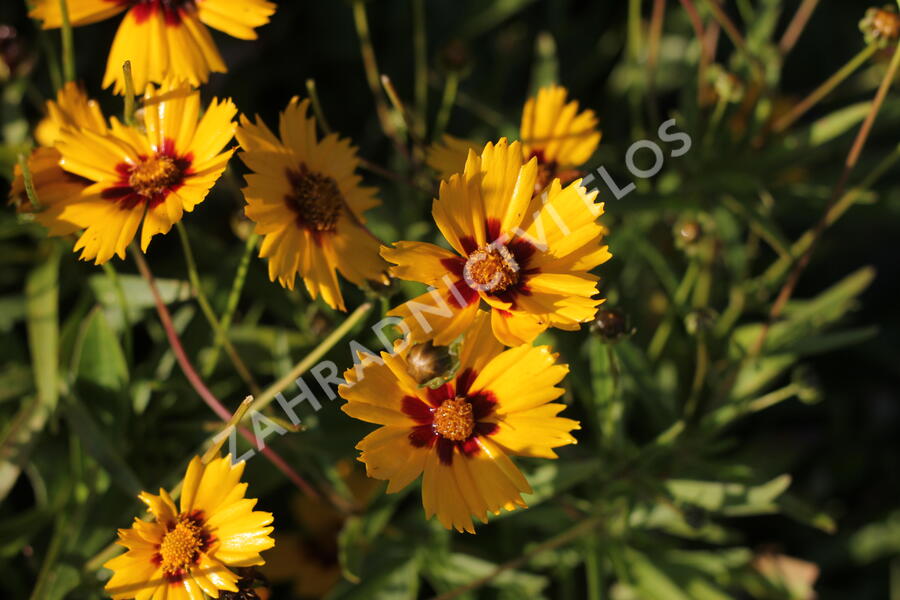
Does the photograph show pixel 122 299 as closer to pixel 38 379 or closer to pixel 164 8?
pixel 38 379

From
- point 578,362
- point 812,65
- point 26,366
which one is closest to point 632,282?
point 578,362

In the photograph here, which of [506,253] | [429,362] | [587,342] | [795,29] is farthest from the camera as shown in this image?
[795,29]

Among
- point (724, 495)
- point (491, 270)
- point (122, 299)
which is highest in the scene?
point (122, 299)

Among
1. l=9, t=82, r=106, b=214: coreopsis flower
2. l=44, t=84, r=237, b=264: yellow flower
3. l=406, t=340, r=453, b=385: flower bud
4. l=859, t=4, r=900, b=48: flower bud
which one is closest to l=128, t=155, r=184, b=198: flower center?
l=44, t=84, r=237, b=264: yellow flower

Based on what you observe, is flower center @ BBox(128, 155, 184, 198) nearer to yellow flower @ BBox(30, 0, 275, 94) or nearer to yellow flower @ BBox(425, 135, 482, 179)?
yellow flower @ BBox(30, 0, 275, 94)

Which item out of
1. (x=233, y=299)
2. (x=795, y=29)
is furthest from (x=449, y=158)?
(x=795, y=29)

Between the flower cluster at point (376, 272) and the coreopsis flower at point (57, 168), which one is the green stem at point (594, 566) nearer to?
the flower cluster at point (376, 272)
